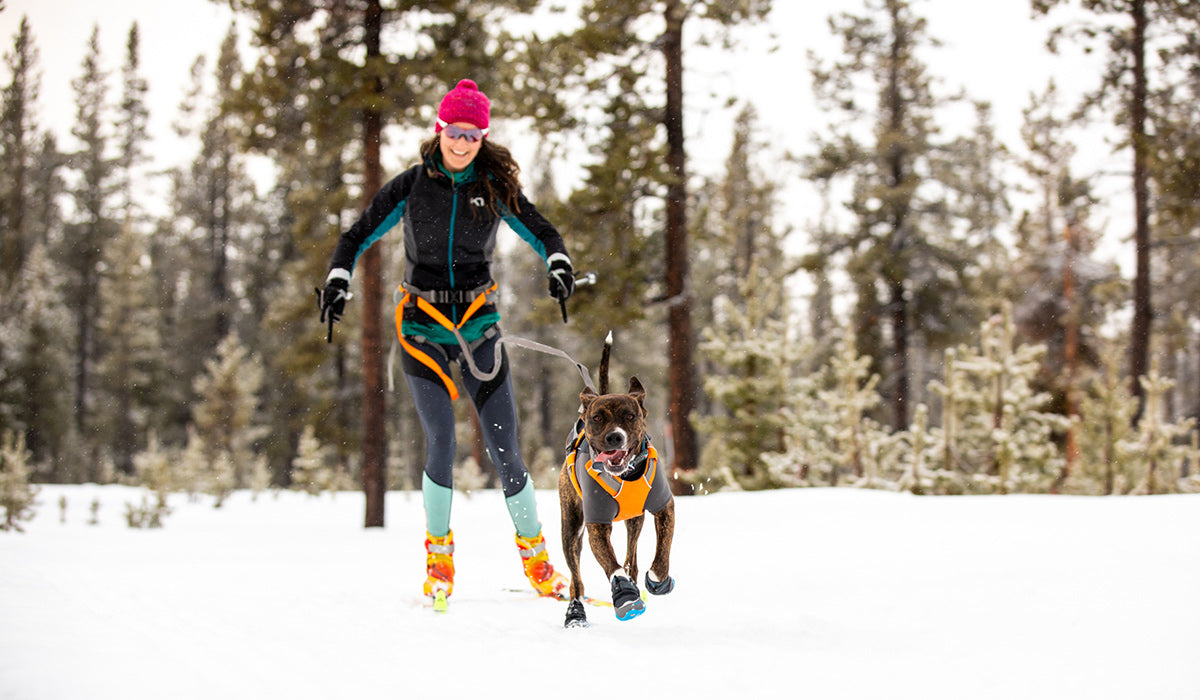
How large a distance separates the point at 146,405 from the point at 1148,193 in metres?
34.2

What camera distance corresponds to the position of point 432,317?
375cm

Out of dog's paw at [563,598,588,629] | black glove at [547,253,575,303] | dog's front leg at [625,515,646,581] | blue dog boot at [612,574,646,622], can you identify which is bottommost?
dog's paw at [563,598,588,629]

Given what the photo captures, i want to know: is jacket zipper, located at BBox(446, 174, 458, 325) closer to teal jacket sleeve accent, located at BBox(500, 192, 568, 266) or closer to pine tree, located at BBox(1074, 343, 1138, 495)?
teal jacket sleeve accent, located at BBox(500, 192, 568, 266)

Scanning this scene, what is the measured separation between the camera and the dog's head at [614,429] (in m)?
2.74

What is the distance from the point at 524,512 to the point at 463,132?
205cm

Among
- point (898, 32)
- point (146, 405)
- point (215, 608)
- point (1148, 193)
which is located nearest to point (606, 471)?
point (215, 608)

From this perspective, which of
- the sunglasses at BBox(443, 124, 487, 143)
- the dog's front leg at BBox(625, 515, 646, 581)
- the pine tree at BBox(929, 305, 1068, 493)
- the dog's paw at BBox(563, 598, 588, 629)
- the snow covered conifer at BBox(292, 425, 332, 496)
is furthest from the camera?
the snow covered conifer at BBox(292, 425, 332, 496)

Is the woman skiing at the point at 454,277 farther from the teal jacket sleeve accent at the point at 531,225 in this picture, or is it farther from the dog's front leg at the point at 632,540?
the dog's front leg at the point at 632,540

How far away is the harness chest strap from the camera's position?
12.3 feet

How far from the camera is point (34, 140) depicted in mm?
7863

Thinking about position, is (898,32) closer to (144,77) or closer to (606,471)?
(606,471)

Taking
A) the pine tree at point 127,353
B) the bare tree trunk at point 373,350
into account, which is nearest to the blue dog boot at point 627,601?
the bare tree trunk at point 373,350

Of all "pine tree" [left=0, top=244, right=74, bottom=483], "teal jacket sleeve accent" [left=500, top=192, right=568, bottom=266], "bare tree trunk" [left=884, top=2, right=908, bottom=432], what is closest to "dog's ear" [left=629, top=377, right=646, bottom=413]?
"teal jacket sleeve accent" [left=500, top=192, right=568, bottom=266]

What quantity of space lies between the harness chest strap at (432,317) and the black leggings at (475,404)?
19 mm
